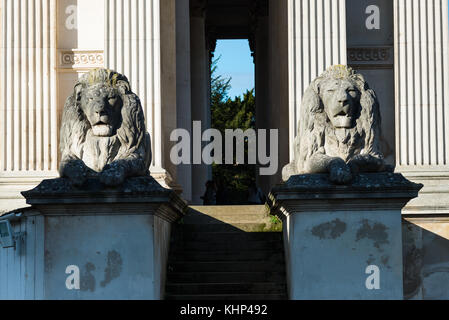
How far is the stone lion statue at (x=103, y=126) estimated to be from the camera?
1253 cm

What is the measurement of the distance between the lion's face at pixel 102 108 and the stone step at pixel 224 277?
3117 mm

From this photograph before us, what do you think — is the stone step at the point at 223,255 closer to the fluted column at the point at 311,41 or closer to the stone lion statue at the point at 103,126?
the stone lion statue at the point at 103,126

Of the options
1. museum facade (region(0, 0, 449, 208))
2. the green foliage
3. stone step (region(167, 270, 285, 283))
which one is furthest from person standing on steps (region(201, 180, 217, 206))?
the green foliage

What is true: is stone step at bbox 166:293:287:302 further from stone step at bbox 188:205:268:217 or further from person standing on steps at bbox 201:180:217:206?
person standing on steps at bbox 201:180:217:206

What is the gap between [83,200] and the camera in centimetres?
1197

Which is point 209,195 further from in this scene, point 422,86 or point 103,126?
point 103,126

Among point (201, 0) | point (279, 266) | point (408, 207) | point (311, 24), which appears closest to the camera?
point (279, 266)

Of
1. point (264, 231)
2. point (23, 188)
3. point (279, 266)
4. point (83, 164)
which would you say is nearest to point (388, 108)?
point (264, 231)

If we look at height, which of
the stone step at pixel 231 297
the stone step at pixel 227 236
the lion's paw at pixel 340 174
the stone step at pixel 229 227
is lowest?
the stone step at pixel 231 297

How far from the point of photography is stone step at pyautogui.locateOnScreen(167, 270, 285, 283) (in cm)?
1437

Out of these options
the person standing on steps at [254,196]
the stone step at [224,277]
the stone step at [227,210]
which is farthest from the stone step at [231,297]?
the person standing on steps at [254,196]

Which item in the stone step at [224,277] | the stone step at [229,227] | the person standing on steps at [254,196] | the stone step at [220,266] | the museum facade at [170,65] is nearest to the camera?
the stone step at [224,277]

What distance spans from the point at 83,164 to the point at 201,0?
18.3 metres

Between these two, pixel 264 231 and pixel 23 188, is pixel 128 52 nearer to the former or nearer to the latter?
pixel 23 188
